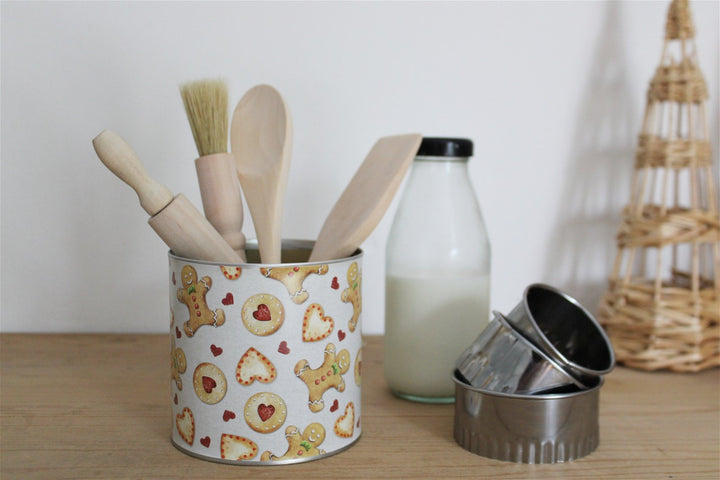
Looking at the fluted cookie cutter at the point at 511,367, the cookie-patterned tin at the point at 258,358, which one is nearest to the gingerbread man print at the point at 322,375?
the cookie-patterned tin at the point at 258,358

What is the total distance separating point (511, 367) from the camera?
534 mm

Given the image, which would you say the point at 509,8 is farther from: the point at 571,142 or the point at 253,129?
the point at 253,129

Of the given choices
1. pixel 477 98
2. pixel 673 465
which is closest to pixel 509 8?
pixel 477 98

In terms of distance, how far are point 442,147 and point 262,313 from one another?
248 millimetres

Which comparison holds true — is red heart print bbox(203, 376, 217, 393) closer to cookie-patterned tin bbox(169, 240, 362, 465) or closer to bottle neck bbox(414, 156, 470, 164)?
cookie-patterned tin bbox(169, 240, 362, 465)

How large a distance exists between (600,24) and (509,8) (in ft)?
0.39

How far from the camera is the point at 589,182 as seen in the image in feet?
3.00

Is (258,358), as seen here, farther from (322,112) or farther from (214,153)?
(322,112)

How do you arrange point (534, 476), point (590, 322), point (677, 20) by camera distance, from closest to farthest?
point (534, 476)
point (590, 322)
point (677, 20)

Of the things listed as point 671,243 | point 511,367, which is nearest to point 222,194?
point 511,367

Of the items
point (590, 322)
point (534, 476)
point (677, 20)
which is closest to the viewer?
point (534, 476)

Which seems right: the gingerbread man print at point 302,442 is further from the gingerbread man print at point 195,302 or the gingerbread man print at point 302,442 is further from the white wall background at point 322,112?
the white wall background at point 322,112

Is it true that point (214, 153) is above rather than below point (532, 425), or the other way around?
above

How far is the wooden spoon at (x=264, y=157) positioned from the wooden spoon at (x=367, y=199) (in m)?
0.04
